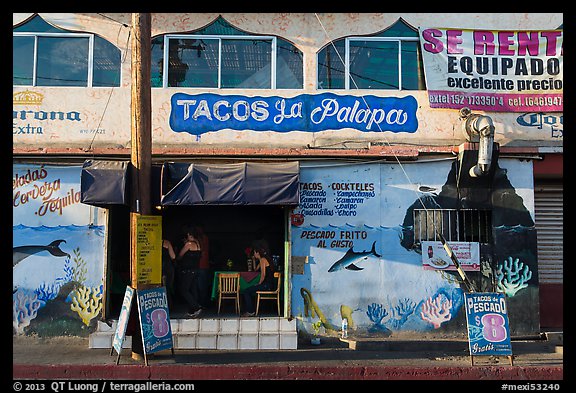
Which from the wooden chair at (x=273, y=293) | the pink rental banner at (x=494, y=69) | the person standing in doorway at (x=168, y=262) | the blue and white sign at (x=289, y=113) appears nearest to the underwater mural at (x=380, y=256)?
the wooden chair at (x=273, y=293)

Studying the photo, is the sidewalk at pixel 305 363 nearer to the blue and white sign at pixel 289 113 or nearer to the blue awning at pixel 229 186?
the blue awning at pixel 229 186

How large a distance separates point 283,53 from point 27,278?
21.6 feet

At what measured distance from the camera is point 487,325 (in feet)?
30.8

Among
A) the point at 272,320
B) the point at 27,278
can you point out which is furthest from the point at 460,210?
the point at 27,278

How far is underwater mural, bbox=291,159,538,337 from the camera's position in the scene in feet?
36.9

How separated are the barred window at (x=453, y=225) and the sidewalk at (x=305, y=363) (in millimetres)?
2058

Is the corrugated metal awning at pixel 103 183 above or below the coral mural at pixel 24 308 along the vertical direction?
above

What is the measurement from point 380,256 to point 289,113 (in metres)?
3.30

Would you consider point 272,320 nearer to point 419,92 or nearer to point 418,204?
point 418,204

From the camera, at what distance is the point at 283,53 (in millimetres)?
11914

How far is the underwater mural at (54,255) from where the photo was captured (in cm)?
1107

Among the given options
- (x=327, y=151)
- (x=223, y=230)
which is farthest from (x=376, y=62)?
(x=223, y=230)

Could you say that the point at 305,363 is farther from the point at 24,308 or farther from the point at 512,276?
the point at 24,308

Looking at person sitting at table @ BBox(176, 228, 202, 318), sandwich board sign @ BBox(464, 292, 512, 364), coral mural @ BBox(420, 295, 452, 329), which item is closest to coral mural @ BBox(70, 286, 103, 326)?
person sitting at table @ BBox(176, 228, 202, 318)
